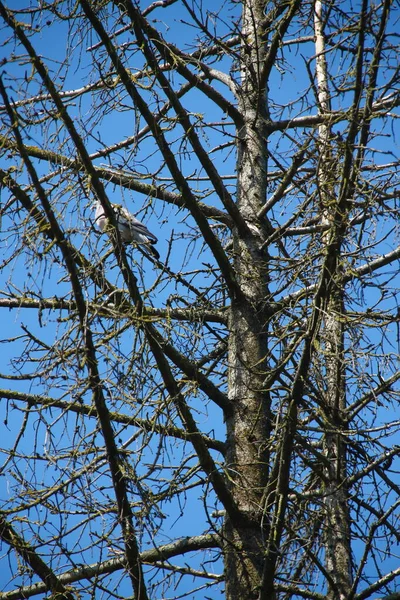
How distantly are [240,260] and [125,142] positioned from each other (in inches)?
55.9

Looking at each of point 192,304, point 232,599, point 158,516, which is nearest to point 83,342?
point 158,516

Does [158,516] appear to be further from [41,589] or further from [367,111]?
[367,111]

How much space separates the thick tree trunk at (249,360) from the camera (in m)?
4.49

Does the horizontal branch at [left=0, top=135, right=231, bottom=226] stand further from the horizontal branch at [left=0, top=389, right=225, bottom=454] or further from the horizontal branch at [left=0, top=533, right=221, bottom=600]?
the horizontal branch at [left=0, top=533, right=221, bottom=600]

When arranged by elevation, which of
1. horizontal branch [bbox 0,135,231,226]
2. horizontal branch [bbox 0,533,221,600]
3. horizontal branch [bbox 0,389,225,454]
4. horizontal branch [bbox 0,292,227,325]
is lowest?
horizontal branch [bbox 0,533,221,600]

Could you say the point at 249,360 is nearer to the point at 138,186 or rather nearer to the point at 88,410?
the point at 88,410

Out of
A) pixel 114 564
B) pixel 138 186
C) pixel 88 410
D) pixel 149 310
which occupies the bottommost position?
pixel 114 564

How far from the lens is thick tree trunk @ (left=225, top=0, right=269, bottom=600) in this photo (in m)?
4.49

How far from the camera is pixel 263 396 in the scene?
16.5ft

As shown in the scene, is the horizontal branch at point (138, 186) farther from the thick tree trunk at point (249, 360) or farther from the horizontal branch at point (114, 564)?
the horizontal branch at point (114, 564)

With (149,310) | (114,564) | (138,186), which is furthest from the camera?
(138,186)

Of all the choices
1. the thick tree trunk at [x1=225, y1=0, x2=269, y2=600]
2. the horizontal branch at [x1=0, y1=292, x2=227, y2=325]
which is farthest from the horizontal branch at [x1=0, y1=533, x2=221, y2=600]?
the horizontal branch at [x1=0, y1=292, x2=227, y2=325]

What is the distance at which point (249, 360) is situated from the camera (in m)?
5.11

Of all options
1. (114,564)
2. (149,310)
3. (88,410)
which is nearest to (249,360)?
(149,310)
